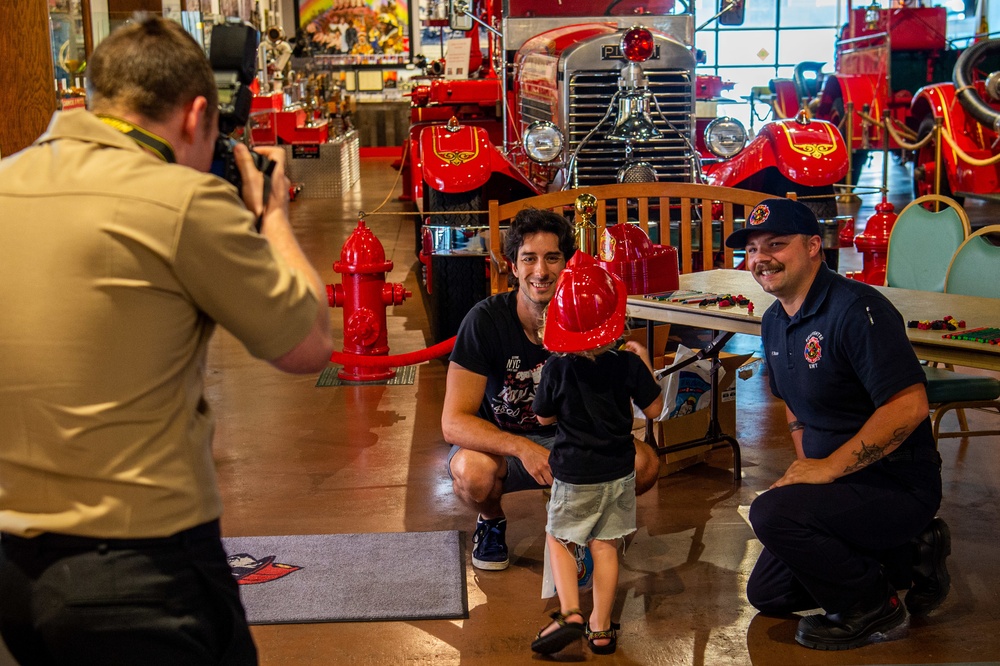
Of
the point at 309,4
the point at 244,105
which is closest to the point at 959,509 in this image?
the point at 244,105

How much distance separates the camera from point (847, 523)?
3.05m

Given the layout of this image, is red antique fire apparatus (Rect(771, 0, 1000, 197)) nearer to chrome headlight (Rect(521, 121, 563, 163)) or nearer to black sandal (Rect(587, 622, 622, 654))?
chrome headlight (Rect(521, 121, 563, 163))

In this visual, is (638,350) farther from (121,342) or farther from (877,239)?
(877,239)

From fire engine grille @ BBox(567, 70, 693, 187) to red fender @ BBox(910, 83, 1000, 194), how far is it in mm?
4367

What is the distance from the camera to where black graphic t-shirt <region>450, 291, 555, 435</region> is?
3.61m

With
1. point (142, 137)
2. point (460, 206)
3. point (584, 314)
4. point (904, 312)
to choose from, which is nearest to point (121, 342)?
point (142, 137)

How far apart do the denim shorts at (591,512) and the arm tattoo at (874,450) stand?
0.63 meters

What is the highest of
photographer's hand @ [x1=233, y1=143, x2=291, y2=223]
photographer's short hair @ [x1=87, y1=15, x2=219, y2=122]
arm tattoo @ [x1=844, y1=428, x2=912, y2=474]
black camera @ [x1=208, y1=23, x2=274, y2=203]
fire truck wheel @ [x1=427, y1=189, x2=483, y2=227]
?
black camera @ [x1=208, y1=23, x2=274, y2=203]

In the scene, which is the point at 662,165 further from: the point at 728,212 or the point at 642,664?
the point at 642,664

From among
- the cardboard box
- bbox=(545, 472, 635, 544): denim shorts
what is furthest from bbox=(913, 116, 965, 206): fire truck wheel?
bbox=(545, 472, 635, 544): denim shorts

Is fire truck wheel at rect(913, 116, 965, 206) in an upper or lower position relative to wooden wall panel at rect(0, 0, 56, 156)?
lower

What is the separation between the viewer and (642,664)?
9.84 feet

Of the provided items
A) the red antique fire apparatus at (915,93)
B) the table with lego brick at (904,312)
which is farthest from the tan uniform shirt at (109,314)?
the red antique fire apparatus at (915,93)

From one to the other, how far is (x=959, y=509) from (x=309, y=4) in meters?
23.1
